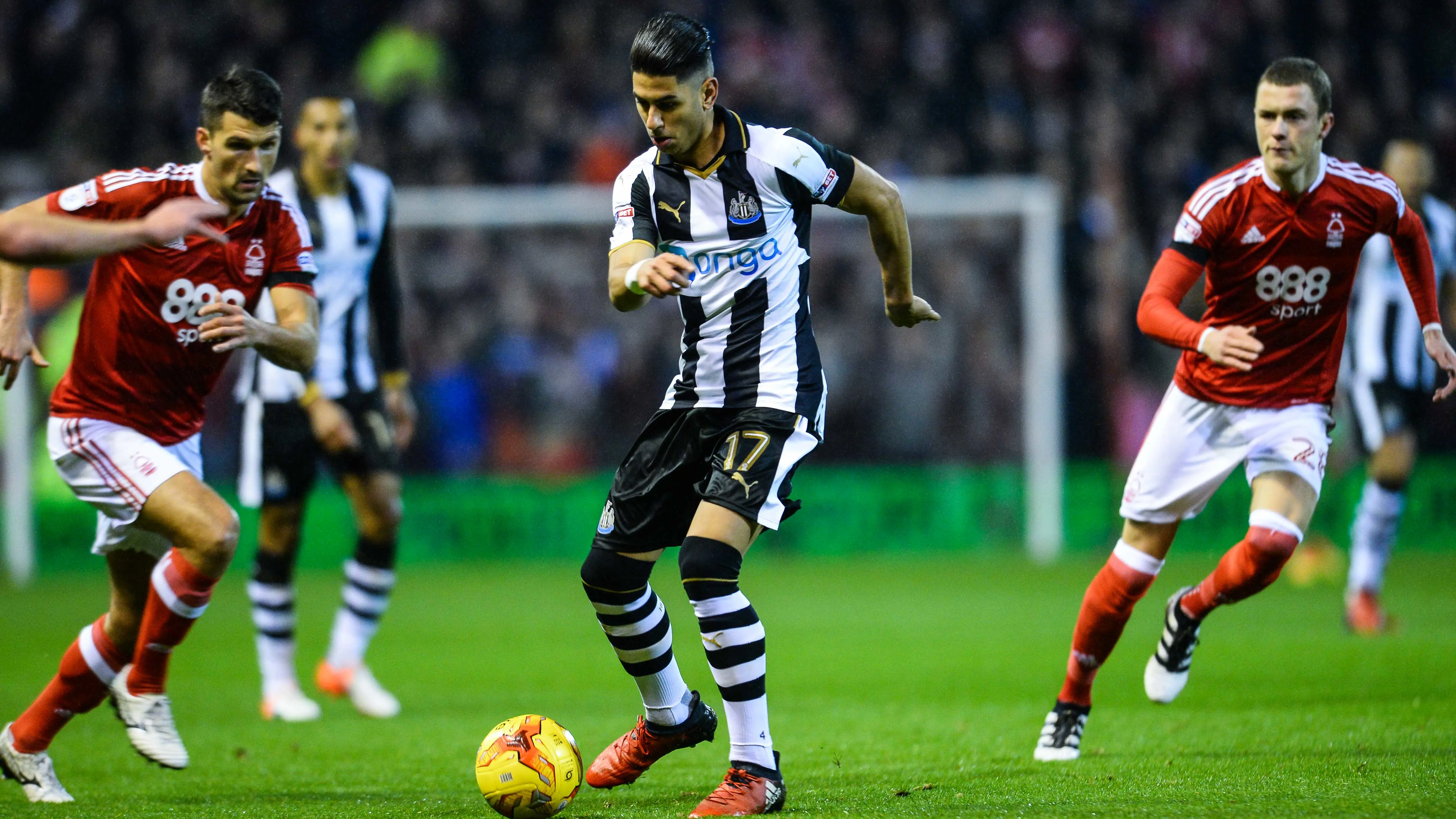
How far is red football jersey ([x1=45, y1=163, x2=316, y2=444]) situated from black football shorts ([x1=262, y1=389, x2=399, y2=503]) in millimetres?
1988

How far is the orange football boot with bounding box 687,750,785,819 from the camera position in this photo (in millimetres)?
4332

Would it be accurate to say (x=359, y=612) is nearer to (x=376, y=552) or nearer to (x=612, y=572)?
(x=376, y=552)

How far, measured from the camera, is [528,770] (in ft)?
14.6

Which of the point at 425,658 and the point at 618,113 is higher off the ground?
the point at 618,113

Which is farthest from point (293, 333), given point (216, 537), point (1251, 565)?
point (1251, 565)

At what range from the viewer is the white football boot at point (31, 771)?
5055mm

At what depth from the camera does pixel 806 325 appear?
4.84m

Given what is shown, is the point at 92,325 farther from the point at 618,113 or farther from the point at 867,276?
the point at 618,113

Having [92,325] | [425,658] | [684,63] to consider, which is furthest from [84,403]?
[425,658]

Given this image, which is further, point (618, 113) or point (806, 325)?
point (618, 113)

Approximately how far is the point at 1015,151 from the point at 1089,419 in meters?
3.75

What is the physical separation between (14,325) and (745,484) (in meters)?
2.42

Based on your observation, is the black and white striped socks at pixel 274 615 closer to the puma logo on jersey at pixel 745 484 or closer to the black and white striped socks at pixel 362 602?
the black and white striped socks at pixel 362 602

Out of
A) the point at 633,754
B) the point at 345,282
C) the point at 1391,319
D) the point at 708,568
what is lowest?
the point at 633,754
